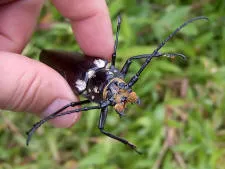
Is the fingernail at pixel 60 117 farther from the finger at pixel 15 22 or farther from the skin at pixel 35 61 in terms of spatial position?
the finger at pixel 15 22

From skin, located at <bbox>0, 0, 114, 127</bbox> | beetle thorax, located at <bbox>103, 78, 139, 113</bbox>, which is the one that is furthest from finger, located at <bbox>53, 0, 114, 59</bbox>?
beetle thorax, located at <bbox>103, 78, 139, 113</bbox>

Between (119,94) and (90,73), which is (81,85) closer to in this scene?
(90,73)

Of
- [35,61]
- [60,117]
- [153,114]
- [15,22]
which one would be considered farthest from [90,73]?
[153,114]

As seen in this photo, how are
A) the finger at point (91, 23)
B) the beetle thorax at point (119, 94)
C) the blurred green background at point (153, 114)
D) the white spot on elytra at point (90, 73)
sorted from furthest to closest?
the blurred green background at point (153, 114) < the finger at point (91, 23) < the white spot on elytra at point (90, 73) < the beetle thorax at point (119, 94)

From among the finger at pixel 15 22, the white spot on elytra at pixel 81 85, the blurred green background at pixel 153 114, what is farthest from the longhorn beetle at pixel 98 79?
the blurred green background at pixel 153 114

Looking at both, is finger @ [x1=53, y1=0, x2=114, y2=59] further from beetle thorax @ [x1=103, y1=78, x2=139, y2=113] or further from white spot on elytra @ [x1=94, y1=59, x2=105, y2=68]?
beetle thorax @ [x1=103, y1=78, x2=139, y2=113]

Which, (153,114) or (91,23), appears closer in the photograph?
(91,23)
